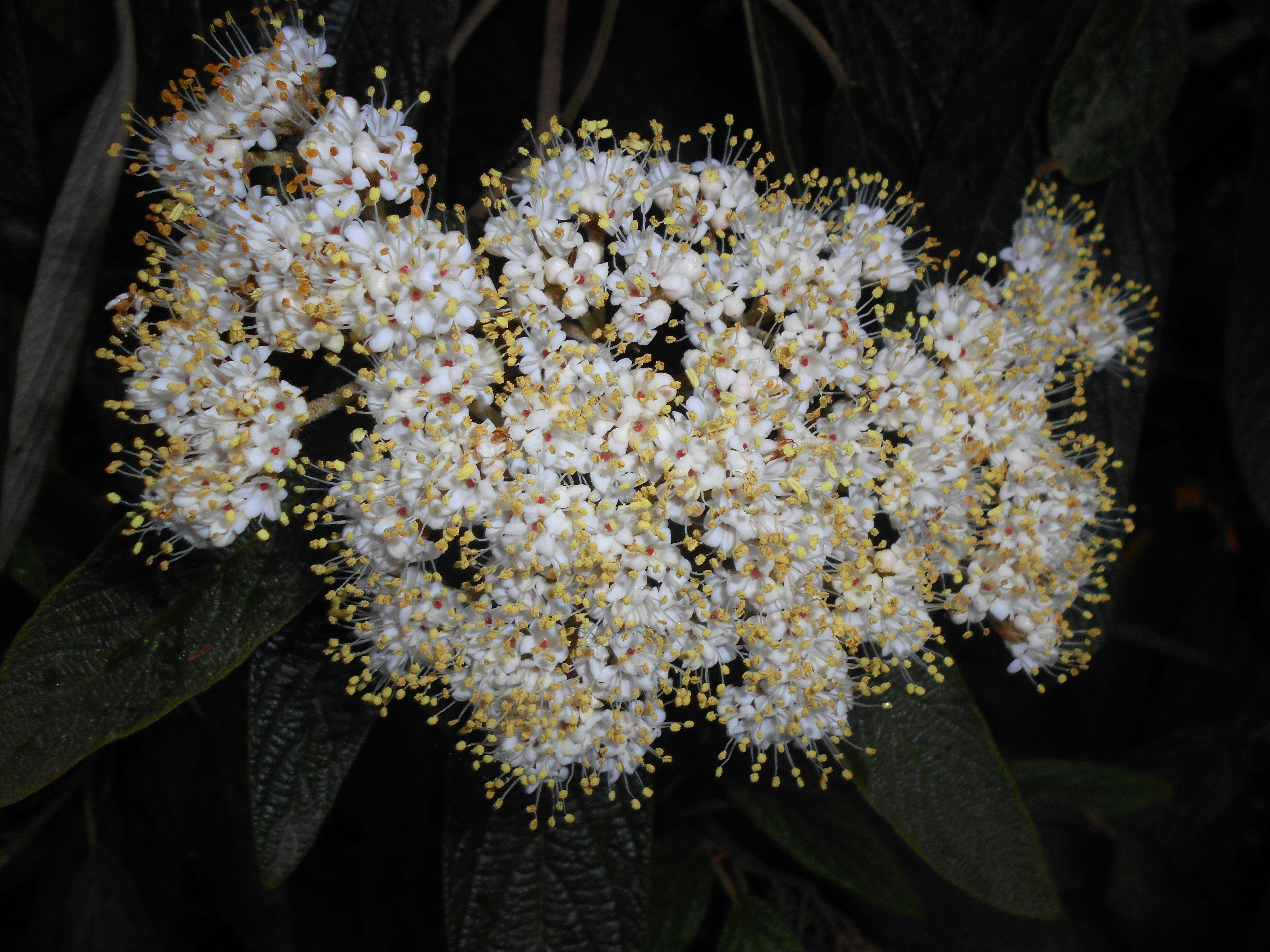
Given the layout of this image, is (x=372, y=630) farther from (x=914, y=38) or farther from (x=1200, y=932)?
(x=1200, y=932)

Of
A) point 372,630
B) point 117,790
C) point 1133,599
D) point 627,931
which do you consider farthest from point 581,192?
point 1133,599

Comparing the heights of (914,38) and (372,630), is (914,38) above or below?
above

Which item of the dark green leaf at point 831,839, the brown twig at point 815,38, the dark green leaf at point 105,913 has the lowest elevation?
the dark green leaf at point 105,913

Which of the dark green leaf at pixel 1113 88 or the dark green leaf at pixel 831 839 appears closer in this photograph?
the dark green leaf at pixel 1113 88


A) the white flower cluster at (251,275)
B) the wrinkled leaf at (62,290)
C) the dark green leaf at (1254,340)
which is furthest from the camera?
the dark green leaf at (1254,340)

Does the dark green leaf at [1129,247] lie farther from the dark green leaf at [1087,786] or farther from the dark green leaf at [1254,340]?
the dark green leaf at [1087,786]

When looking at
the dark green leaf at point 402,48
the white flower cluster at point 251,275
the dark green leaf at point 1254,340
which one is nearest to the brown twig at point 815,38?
the dark green leaf at point 402,48

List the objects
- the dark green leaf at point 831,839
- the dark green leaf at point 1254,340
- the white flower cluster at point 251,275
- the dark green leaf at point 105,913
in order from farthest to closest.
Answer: the dark green leaf at point 105,913 < the dark green leaf at point 831,839 < the dark green leaf at point 1254,340 < the white flower cluster at point 251,275

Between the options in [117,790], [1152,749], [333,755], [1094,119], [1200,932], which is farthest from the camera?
[1152,749]
